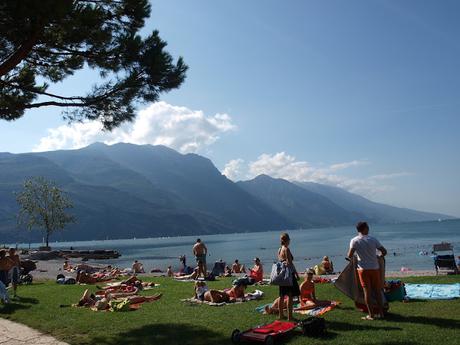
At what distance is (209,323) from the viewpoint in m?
9.79

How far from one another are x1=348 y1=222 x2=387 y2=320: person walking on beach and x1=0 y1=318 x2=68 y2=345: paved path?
20.1 feet

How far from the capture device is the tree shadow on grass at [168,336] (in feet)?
27.4

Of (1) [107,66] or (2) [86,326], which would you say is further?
(1) [107,66]

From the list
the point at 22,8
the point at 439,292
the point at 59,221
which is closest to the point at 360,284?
the point at 439,292

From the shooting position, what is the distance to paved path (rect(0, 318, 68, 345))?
9.02 meters

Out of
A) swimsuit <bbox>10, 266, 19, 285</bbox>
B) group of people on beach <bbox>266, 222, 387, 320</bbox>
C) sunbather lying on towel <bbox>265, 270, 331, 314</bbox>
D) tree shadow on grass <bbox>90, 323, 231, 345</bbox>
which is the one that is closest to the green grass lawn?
tree shadow on grass <bbox>90, 323, 231, 345</bbox>

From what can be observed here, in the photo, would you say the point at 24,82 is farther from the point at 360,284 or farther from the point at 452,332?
the point at 452,332

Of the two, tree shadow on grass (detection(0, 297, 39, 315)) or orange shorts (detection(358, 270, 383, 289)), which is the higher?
orange shorts (detection(358, 270, 383, 289))

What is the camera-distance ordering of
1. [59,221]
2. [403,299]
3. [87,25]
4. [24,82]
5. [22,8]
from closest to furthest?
[22,8] < [87,25] < [403,299] < [24,82] < [59,221]

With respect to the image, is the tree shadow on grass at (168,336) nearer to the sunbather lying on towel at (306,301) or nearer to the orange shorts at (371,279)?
the sunbather lying on towel at (306,301)

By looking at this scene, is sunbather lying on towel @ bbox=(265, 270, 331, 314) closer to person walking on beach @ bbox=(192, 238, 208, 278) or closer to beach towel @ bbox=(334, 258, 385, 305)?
beach towel @ bbox=(334, 258, 385, 305)

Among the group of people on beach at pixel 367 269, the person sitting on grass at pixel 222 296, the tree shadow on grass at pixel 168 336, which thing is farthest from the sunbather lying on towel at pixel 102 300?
the group of people on beach at pixel 367 269

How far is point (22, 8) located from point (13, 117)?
511 centimetres

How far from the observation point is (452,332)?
7.69 metres
